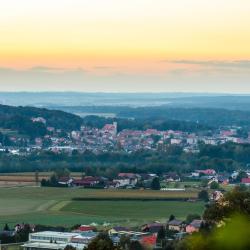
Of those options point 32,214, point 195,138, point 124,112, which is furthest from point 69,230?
point 124,112

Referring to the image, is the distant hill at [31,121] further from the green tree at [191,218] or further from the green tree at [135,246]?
the green tree at [135,246]

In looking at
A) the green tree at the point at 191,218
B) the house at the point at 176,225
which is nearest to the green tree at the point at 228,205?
the house at the point at 176,225

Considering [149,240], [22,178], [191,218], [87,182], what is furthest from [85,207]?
[22,178]

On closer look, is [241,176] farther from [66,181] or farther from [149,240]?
[149,240]

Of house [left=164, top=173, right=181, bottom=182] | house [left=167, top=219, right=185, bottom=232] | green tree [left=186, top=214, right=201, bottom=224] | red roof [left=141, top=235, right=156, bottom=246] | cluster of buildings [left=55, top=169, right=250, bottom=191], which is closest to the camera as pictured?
red roof [left=141, top=235, right=156, bottom=246]

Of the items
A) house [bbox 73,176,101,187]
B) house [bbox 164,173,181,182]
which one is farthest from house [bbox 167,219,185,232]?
house [bbox 164,173,181,182]

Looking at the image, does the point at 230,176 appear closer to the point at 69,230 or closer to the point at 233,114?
the point at 69,230

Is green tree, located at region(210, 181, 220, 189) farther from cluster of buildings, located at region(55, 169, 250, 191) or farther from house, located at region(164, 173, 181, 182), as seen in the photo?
house, located at region(164, 173, 181, 182)
